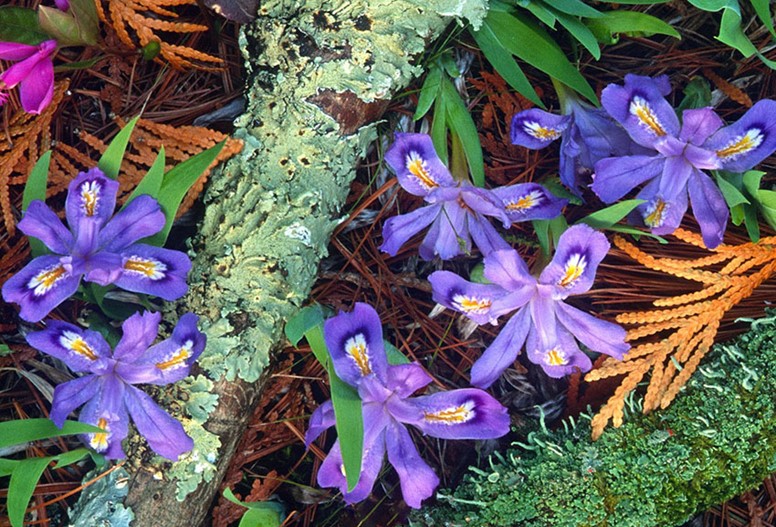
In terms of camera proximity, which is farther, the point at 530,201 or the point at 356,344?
the point at 530,201

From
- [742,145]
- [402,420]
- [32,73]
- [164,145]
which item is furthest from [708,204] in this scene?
[32,73]

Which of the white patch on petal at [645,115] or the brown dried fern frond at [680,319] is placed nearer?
the white patch on petal at [645,115]

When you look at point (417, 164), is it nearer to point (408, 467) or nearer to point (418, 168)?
point (418, 168)

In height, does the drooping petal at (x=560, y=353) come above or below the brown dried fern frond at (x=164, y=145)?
below

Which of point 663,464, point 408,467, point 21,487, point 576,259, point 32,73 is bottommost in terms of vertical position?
point 663,464

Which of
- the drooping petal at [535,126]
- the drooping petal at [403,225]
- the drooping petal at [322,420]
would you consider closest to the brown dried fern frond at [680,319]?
the drooping petal at [535,126]

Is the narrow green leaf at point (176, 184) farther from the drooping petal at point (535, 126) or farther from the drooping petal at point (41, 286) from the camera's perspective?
the drooping petal at point (535, 126)

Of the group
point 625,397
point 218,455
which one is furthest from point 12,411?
point 625,397
